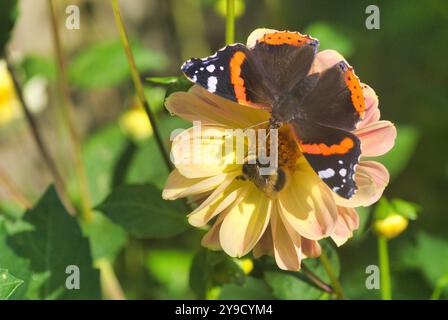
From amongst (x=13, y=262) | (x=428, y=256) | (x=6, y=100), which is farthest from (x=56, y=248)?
(x=6, y=100)

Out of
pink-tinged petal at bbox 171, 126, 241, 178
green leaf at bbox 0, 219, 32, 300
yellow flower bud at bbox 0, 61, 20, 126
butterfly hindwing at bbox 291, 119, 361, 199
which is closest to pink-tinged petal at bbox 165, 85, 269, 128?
pink-tinged petal at bbox 171, 126, 241, 178

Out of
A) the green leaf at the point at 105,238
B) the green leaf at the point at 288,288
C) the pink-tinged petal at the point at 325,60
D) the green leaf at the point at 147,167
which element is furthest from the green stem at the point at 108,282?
the pink-tinged petal at the point at 325,60

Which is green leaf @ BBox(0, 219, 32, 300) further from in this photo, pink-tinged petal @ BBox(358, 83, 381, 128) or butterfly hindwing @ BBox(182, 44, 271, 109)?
pink-tinged petal @ BBox(358, 83, 381, 128)

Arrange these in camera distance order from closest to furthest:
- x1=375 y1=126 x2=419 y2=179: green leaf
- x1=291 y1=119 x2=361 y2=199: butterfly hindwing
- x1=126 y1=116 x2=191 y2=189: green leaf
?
x1=291 y1=119 x2=361 y2=199: butterfly hindwing
x1=126 y1=116 x2=191 y2=189: green leaf
x1=375 y1=126 x2=419 y2=179: green leaf

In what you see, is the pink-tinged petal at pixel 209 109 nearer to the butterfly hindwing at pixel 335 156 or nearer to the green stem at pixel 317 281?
the butterfly hindwing at pixel 335 156
